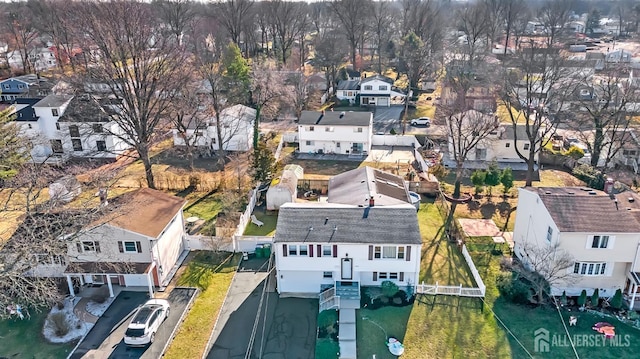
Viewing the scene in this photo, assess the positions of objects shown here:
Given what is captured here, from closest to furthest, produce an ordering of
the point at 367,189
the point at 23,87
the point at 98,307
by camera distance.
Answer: the point at 98,307 < the point at 367,189 < the point at 23,87

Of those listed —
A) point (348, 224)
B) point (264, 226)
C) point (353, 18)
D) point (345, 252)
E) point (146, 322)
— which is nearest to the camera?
point (146, 322)

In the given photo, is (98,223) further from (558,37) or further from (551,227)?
(558,37)

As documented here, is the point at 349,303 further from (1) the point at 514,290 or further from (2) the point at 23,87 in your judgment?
(2) the point at 23,87

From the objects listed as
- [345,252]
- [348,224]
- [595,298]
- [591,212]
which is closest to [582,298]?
[595,298]

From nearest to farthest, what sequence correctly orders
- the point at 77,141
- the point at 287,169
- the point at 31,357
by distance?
the point at 31,357 < the point at 287,169 < the point at 77,141

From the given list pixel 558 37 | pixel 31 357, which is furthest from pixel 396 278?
pixel 558 37

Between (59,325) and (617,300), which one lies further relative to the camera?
(617,300)

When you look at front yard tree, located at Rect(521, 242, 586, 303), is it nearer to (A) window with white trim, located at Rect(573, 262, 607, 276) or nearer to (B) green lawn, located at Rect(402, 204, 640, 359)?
(A) window with white trim, located at Rect(573, 262, 607, 276)

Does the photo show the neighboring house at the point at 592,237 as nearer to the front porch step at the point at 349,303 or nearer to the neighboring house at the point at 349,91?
the front porch step at the point at 349,303
